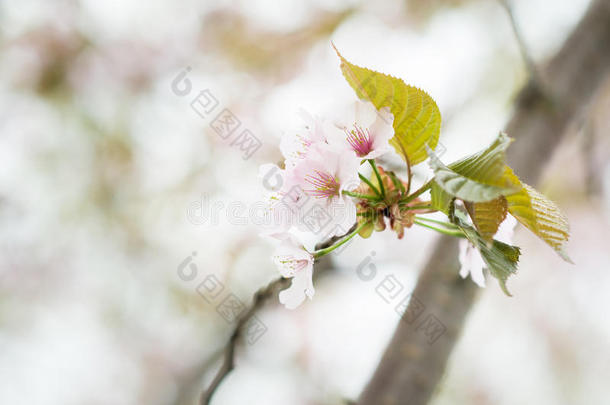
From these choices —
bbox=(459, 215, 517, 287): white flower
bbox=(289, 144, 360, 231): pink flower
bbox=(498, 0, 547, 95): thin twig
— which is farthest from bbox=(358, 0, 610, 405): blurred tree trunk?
bbox=(289, 144, 360, 231): pink flower

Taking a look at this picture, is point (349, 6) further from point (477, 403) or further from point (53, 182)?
point (477, 403)

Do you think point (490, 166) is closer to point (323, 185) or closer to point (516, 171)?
point (323, 185)

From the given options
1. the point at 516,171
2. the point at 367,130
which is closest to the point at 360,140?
the point at 367,130

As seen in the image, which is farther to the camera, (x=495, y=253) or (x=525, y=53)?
(x=525, y=53)

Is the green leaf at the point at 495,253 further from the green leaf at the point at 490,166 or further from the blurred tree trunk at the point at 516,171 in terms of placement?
the blurred tree trunk at the point at 516,171

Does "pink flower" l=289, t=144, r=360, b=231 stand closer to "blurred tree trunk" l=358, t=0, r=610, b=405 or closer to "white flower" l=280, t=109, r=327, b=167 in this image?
"white flower" l=280, t=109, r=327, b=167

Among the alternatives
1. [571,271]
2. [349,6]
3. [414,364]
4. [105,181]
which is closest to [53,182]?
[105,181]

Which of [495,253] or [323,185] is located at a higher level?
[323,185]
